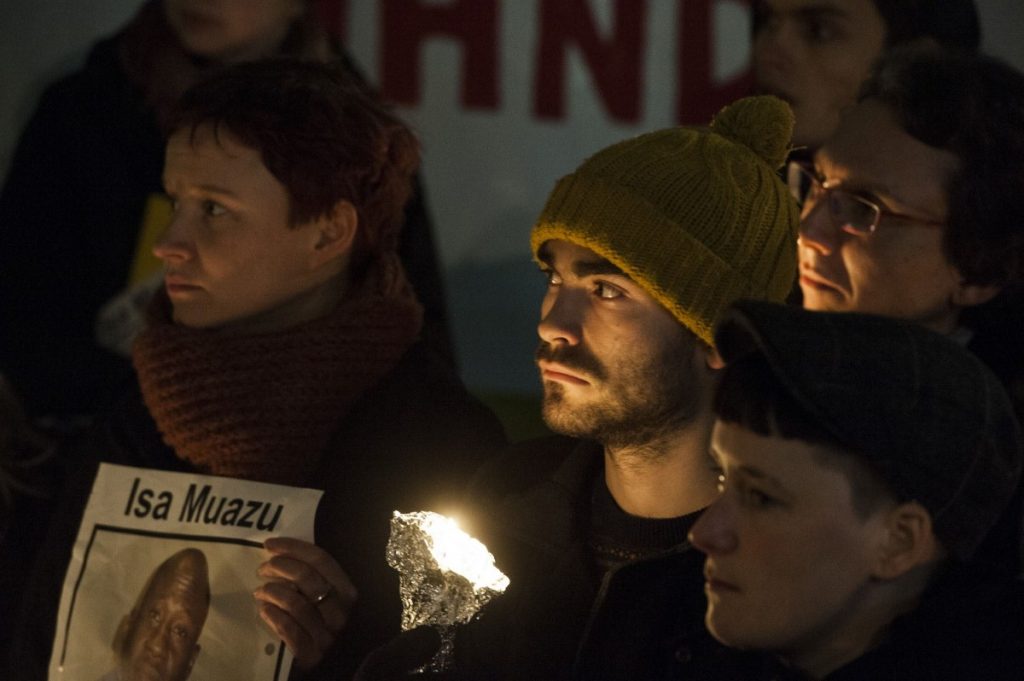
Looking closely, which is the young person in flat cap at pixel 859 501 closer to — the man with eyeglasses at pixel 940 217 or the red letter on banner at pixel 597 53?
the man with eyeglasses at pixel 940 217

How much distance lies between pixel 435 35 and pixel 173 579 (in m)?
2.64

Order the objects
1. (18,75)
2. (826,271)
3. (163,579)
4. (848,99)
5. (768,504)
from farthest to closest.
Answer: (18,75) < (848,99) < (163,579) < (826,271) < (768,504)

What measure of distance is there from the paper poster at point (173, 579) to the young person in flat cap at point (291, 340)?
64 millimetres

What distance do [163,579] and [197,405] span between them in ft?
1.11

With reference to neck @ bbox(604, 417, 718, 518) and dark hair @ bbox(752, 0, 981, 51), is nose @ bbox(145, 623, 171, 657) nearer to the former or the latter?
neck @ bbox(604, 417, 718, 518)

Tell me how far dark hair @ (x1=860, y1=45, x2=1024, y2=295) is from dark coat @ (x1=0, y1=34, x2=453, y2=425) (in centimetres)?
A: 182

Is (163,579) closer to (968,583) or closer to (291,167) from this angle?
(291,167)

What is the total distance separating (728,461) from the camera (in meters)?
2.24

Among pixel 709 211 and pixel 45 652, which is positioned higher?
pixel 709 211

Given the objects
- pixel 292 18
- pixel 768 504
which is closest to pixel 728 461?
pixel 768 504

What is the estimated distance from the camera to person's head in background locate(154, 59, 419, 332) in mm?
3316

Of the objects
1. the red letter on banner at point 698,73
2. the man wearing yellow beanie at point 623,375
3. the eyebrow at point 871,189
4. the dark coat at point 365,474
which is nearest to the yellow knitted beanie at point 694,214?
the man wearing yellow beanie at point 623,375

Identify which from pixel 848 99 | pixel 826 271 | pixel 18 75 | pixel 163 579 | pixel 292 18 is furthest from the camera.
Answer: pixel 18 75

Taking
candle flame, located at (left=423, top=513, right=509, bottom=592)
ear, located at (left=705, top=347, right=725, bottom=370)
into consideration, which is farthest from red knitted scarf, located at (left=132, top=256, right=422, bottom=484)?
ear, located at (left=705, top=347, right=725, bottom=370)
